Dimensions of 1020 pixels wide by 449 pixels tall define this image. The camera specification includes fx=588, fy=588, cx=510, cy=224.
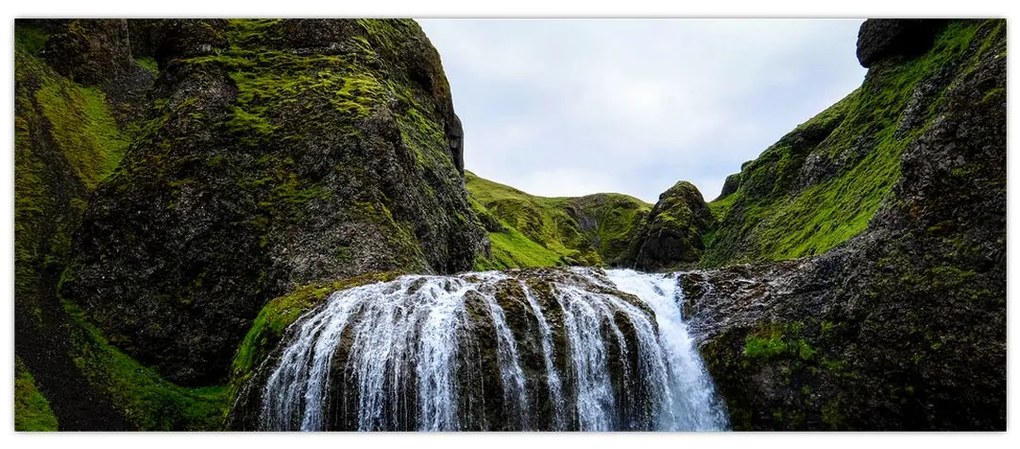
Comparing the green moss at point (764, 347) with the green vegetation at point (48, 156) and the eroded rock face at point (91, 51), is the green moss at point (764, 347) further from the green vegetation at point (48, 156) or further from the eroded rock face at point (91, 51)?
the eroded rock face at point (91, 51)

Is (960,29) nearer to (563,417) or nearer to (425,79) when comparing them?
(563,417)

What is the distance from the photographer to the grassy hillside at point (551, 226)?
5631 centimetres

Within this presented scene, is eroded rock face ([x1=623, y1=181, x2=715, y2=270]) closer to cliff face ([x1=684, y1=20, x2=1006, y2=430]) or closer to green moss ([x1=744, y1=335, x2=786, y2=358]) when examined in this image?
cliff face ([x1=684, y1=20, x2=1006, y2=430])

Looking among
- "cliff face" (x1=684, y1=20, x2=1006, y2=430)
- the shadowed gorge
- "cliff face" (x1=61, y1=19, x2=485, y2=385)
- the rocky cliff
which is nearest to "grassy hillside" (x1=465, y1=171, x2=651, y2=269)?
"cliff face" (x1=61, y1=19, x2=485, y2=385)

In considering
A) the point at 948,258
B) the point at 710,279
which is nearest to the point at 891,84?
the point at 710,279

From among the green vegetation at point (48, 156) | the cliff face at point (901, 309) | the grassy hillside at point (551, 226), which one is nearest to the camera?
the cliff face at point (901, 309)

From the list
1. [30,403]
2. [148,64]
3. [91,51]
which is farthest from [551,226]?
[30,403]

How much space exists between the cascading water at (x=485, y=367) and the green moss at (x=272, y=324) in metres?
0.69

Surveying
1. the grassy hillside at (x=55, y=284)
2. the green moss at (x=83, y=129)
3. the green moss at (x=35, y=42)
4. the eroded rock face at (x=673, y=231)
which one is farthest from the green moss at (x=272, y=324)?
the eroded rock face at (x=673, y=231)

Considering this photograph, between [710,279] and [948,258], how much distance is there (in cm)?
687

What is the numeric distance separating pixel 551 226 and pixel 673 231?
28528 mm

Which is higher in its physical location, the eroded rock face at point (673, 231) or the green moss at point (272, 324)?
the eroded rock face at point (673, 231)

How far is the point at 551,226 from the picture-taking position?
94688mm

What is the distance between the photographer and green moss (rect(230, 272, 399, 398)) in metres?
15.7
